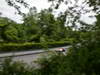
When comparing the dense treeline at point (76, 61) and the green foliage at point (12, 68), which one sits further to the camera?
the green foliage at point (12, 68)

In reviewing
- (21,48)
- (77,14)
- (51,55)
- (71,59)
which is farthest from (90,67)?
(21,48)

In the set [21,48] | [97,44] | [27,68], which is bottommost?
[21,48]

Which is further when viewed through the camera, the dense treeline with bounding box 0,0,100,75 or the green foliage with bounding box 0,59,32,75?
the green foliage with bounding box 0,59,32,75

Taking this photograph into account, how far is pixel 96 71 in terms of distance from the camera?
3.02 meters

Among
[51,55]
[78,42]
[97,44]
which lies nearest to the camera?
[97,44]

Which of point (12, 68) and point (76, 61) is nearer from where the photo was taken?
point (76, 61)

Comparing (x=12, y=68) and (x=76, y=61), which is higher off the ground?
(x=76, y=61)

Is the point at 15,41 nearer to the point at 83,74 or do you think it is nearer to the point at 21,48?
the point at 21,48

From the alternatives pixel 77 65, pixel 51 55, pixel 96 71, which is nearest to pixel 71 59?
pixel 77 65

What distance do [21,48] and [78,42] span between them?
25.6 metres

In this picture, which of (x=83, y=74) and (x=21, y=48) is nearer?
(x=83, y=74)

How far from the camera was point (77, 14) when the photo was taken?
5340 millimetres

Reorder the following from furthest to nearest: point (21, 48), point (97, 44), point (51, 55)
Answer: point (21, 48) → point (51, 55) → point (97, 44)

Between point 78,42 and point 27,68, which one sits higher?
point 78,42
